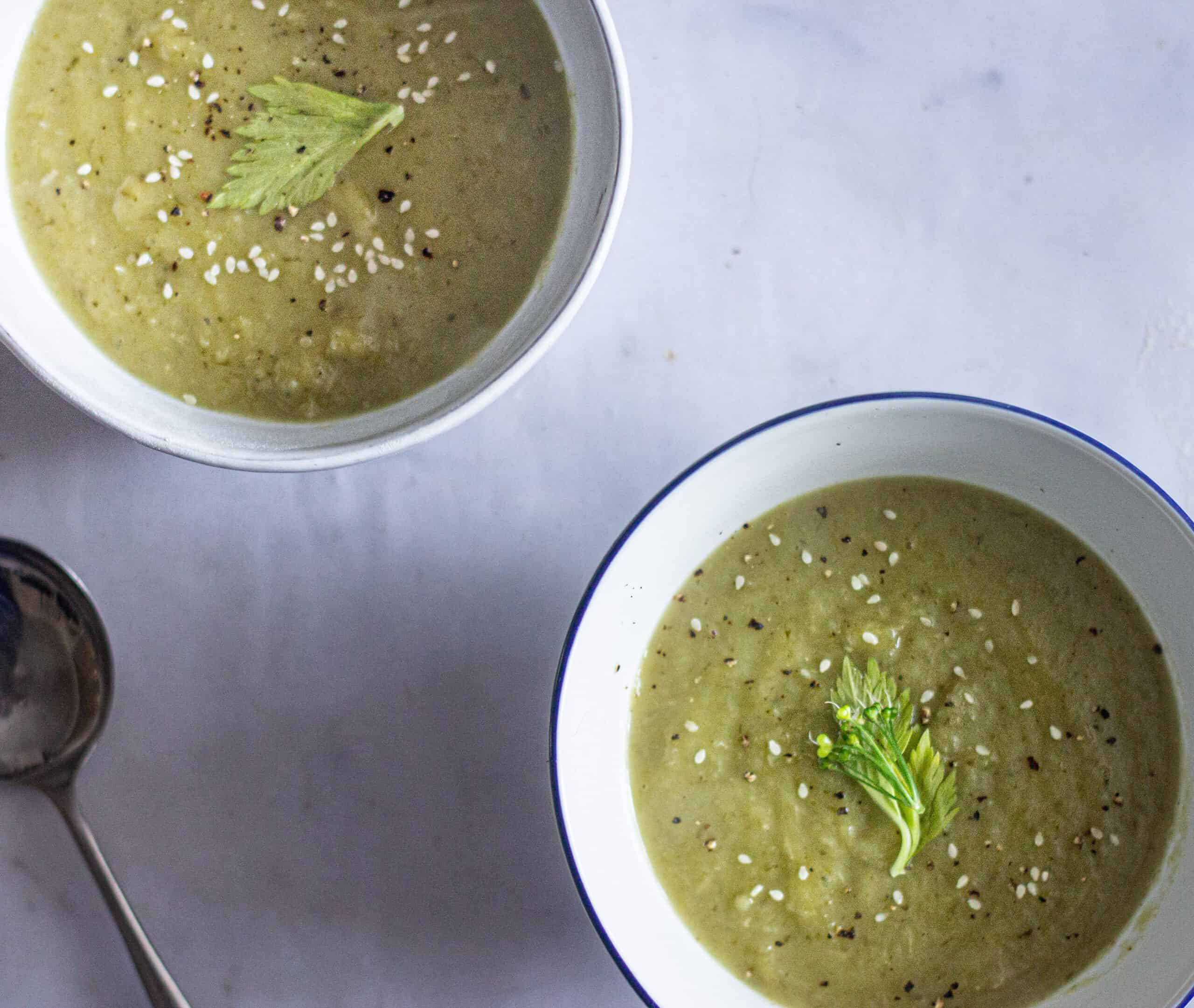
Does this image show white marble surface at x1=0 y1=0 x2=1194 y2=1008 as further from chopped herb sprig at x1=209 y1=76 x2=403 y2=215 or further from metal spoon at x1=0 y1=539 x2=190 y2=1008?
chopped herb sprig at x1=209 y1=76 x2=403 y2=215

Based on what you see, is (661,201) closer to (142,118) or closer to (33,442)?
(142,118)

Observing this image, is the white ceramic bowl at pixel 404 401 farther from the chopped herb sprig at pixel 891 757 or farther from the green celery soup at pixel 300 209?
the chopped herb sprig at pixel 891 757

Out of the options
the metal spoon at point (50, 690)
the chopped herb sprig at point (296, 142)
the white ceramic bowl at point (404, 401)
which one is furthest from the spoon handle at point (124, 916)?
the chopped herb sprig at point (296, 142)

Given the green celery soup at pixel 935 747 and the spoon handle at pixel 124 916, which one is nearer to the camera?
the green celery soup at pixel 935 747

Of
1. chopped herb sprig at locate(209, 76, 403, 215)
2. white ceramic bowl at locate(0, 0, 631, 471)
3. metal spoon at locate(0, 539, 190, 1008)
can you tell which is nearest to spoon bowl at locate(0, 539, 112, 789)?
metal spoon at locate(0, 539, 190, 1008)

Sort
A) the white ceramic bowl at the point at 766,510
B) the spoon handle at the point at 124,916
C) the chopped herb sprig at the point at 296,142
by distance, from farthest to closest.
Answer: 1. the spoon handle at the point at 124,916
2. the chopped herb sprig at the point at 296,142
3. the white ceramic bowl at the point at 766,510

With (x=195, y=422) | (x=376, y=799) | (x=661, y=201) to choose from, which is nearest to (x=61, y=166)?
(x=195, y=422)

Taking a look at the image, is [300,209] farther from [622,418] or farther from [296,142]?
[622,418]
